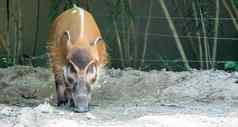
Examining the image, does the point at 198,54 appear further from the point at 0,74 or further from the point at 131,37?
the point at 0,74

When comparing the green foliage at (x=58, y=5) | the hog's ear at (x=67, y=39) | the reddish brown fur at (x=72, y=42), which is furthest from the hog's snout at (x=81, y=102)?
the green foliage at (x=58, y=5)

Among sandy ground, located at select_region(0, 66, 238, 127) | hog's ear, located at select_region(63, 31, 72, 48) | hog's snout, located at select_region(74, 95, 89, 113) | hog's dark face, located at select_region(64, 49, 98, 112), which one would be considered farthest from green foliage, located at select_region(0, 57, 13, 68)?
hog's snout, located at select_region(74, 95, 89, 113)

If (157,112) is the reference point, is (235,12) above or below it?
above

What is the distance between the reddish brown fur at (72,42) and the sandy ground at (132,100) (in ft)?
0.90

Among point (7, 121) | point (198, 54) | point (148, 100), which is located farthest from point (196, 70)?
point (7, 121)

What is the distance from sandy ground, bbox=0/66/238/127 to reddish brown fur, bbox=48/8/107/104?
0.27 metres

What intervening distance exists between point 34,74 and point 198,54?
2240 millimetres

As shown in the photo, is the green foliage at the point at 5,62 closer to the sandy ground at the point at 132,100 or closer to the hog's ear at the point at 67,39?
the sandy ground at the point at 132,100

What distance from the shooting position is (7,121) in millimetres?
5879

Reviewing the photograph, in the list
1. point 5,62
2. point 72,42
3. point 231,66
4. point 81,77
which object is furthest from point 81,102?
point 5,62

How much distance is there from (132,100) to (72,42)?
3.41 ft

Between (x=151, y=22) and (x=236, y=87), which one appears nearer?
(x=236, y=87)

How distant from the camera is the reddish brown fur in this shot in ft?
22.6

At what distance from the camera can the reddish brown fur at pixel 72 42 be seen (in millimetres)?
6883
